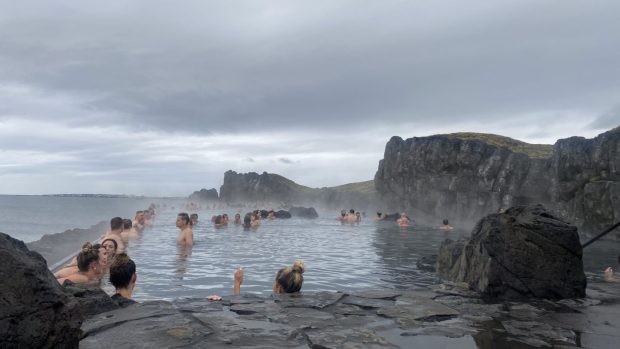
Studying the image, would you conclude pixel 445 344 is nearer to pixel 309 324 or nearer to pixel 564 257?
pixel 309 324

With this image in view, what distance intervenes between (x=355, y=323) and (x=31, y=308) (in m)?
4.11

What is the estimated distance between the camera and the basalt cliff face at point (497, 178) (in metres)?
29.7

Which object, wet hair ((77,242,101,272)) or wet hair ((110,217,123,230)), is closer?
wet hair ((77,242,101,272))

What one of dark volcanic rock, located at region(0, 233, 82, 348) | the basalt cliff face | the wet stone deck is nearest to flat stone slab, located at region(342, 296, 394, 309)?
the wet stone deck

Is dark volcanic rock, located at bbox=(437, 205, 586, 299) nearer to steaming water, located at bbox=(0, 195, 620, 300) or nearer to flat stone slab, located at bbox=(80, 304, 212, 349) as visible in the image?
steaming water, located at bbox=(0, 195, 620, 300)

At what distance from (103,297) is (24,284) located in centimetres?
259

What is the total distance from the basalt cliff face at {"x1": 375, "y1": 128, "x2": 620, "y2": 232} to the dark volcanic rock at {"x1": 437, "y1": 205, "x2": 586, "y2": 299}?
21997mm

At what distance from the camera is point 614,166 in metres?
29.6

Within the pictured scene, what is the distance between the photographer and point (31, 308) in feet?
14.1

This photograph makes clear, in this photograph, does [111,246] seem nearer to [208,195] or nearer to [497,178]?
[497,178]

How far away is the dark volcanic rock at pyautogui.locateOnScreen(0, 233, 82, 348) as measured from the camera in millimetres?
4145

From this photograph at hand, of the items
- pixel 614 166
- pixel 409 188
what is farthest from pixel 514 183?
pixel 409 188

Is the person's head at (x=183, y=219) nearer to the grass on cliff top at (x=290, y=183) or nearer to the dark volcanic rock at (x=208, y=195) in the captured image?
the grass on cliff top at (x=290, y=183)

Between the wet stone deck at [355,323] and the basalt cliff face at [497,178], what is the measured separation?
2429cm
